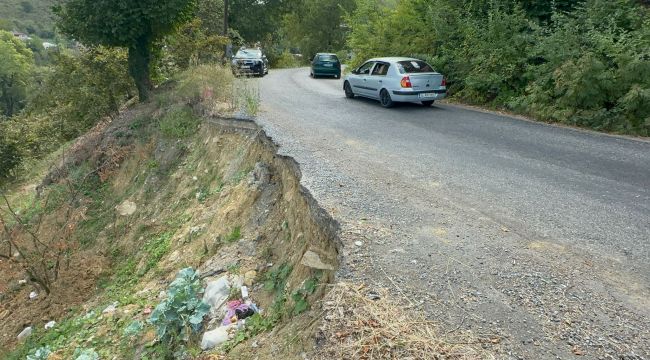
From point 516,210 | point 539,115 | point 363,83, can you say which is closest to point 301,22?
point 363,83

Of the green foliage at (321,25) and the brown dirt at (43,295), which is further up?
the green foliage at (321,25)

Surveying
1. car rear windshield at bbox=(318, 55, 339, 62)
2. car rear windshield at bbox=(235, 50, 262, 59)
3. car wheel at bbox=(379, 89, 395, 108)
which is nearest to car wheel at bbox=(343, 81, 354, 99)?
car wheel at bbox=(379, 89, 395, 108)

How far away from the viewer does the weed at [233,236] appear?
6.23 m

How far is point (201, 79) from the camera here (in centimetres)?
1279

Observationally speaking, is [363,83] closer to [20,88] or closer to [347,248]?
[347,248]

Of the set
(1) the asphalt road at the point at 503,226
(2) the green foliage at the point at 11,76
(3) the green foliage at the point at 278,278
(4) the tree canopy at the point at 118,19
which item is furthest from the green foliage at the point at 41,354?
(2) the green foliage at the point at 11,76

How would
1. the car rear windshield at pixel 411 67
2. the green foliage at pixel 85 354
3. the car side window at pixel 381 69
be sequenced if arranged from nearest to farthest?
the green foliage at pixel 85 354
the car rear windshield at pixel 411 67
the car side window at pixel 381 69

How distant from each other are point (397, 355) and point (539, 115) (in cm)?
1005

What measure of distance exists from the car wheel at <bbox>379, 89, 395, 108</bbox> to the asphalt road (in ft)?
11.1

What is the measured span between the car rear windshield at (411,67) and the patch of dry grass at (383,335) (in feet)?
33.4

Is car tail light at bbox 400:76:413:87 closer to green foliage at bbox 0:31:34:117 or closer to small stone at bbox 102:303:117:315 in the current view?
small stone at bbox 102:303:117:315

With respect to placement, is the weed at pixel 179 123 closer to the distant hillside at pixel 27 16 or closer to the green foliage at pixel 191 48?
the green foliage at pixel 191 48

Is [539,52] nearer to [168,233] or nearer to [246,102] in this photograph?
[246,102]

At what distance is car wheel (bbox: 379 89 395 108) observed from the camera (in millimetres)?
12929
